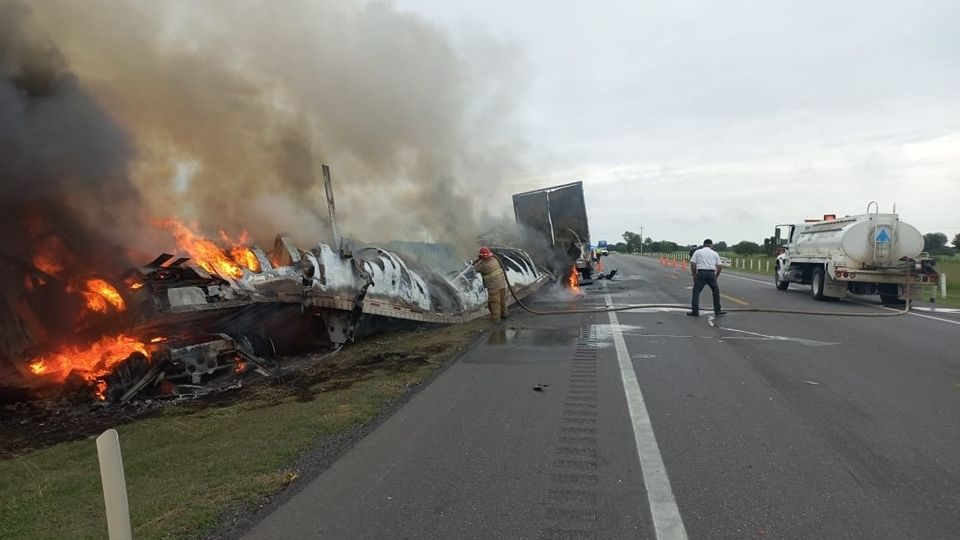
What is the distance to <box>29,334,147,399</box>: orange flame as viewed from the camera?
628cm

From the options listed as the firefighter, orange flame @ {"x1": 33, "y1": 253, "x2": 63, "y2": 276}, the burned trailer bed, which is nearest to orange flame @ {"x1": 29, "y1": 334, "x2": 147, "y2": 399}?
the burned trailer bed

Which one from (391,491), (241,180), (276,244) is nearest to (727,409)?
(391,491)

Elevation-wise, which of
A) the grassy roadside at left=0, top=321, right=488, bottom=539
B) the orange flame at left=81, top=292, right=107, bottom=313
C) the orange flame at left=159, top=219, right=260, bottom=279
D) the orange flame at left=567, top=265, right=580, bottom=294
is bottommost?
the grassy roadside at left=0, top=321, right=488, bottom=539

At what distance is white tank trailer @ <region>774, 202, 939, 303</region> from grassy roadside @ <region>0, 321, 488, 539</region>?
11.4 meters

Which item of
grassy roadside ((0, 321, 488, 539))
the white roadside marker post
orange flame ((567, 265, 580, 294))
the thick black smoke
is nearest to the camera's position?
the white roadside marker post

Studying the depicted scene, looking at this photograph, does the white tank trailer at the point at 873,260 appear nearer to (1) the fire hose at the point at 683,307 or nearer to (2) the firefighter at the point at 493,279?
(1) the fire hose at the point at 683,307

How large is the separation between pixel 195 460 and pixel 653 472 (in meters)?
3.01

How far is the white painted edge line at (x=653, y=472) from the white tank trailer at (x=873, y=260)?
398 inches

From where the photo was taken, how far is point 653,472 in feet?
11.3

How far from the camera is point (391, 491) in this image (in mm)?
3299

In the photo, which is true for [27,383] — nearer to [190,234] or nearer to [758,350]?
[190,234]

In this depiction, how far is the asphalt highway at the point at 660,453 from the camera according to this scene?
289 cm

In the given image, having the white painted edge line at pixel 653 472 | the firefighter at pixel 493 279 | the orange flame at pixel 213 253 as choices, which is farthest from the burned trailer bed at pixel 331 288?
the white painted edge line at pixel 653 472

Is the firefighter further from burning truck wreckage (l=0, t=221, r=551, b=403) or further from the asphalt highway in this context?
the asphalt highway
